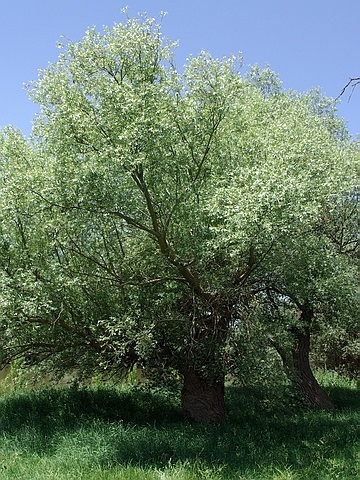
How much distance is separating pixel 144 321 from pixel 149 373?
7.37ft

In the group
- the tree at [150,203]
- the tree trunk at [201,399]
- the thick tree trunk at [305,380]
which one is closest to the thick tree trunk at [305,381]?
the thick tree trunk at [305,380]

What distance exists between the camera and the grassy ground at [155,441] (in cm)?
738

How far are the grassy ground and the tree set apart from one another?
1.18 metres

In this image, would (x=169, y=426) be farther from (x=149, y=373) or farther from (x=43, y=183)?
(x=43, y=183)

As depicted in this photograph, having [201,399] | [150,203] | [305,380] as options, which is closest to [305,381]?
[305,380]

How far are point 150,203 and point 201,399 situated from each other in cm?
478

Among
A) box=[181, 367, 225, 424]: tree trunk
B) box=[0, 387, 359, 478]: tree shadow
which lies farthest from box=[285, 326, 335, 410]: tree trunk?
box=[181, 367, 225, 424]: tree trunk

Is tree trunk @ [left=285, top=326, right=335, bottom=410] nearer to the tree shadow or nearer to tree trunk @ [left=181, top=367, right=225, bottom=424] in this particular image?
the tree shadow

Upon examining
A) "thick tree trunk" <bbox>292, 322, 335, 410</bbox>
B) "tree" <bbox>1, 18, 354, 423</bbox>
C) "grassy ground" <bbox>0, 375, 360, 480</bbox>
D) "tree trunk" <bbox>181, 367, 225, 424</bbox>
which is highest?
"tree" <bbox>1, 18, 354, 423</bbox>

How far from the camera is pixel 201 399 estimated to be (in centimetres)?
1138

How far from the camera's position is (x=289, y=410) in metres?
12.9

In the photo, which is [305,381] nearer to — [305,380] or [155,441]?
[305,380]

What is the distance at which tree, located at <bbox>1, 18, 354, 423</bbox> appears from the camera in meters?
8.39

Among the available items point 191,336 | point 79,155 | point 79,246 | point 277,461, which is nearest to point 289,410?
point 191,336
